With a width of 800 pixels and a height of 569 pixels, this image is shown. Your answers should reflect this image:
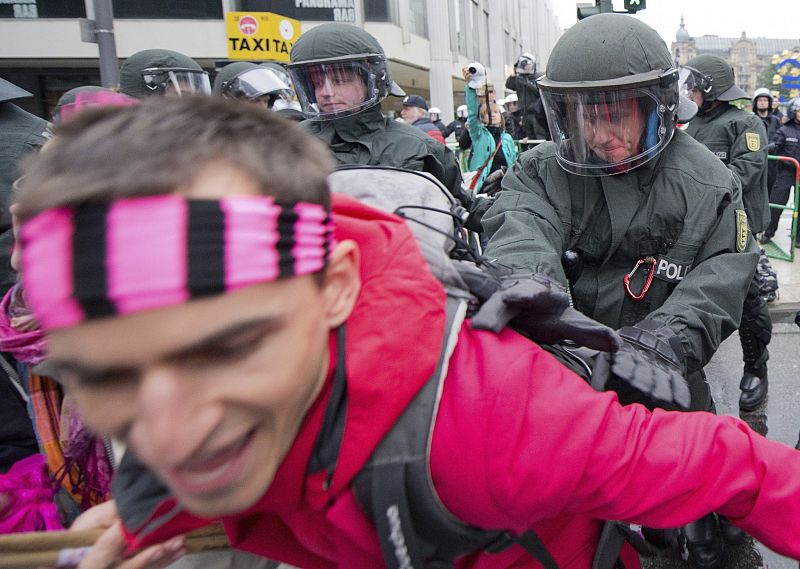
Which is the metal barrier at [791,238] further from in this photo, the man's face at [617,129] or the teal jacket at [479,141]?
the man's face at [617,129]

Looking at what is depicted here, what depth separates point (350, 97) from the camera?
3504mm

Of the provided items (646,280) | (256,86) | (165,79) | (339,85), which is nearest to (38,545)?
(646,280)

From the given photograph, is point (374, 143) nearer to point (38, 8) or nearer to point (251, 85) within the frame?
point (251, 85)

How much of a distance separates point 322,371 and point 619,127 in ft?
5.10

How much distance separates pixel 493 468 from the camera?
114cm

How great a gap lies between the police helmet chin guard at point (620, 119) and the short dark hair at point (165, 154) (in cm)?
140

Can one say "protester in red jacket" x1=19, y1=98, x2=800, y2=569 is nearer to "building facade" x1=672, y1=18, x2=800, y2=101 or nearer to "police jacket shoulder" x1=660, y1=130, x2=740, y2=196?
"police jacket shoulder" x1=660, y1=130, x2=740, y2=196

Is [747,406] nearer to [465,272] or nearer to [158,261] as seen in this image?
[465,272]

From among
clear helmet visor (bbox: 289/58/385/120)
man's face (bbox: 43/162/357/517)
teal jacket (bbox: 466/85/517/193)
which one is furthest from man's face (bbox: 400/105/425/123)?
man's face (bbox: 43/162/357/517)

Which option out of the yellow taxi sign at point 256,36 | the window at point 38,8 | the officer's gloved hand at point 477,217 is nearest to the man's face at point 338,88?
the officer's gloved hand at point 477,217

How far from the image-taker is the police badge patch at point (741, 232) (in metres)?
2.15

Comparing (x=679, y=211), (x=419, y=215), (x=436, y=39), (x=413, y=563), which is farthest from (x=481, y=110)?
(x=436, y=39)

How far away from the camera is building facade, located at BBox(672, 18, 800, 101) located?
98688mm

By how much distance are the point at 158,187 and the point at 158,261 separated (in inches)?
3.7
